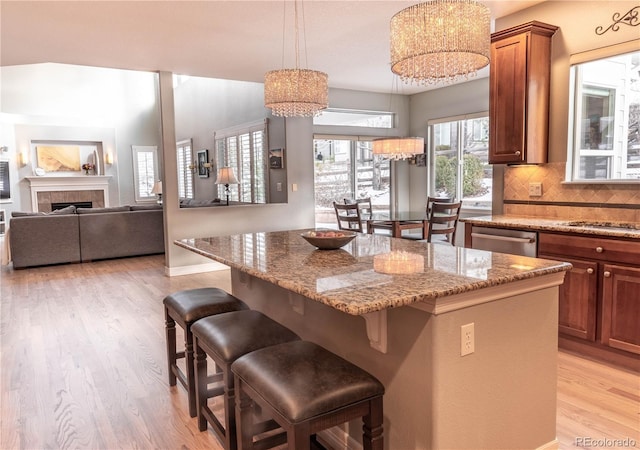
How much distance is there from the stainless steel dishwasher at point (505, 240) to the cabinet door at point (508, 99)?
0.64 metres

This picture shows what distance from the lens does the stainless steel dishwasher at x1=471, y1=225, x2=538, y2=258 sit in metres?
3.31

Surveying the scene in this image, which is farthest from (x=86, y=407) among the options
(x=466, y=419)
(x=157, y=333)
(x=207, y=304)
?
(x=466, y=419)

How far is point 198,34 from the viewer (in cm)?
435

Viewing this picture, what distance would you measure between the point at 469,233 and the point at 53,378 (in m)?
3.25

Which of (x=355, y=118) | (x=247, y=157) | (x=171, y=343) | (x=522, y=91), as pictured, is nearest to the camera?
(x=171, y=343)

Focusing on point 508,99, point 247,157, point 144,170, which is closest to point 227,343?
point 508,99

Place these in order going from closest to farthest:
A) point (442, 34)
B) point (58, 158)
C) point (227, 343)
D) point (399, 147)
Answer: point (227, 343) < point (442, 34) < point (399, 147) < point (58, 158)

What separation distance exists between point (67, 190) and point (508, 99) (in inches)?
428

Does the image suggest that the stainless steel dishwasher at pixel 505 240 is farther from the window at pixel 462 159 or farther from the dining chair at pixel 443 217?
the window at pixel 462 159

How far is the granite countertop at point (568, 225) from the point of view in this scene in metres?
2.85

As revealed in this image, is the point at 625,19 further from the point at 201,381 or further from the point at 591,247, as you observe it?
the point at 201,381

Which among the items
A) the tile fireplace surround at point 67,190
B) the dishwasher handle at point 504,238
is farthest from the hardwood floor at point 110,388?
the tile fireplace surround at point 67,190

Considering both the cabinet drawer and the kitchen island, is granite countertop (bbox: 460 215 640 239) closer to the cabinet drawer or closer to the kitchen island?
the cabinet drawer

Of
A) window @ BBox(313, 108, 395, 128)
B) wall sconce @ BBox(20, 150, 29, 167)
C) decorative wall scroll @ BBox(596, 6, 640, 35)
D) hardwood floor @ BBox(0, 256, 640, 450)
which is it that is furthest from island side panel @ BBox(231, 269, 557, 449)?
wall sconce @ BBox(20, 150, 29, 167)
